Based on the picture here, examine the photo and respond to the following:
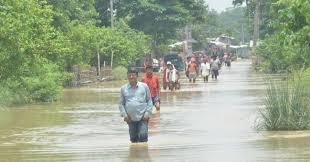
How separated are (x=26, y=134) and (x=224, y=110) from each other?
25.1 feet

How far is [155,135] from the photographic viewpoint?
53.1ft

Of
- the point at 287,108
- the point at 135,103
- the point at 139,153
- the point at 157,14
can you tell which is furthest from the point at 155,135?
the point at 157,14

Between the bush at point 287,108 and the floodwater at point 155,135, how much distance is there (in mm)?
323

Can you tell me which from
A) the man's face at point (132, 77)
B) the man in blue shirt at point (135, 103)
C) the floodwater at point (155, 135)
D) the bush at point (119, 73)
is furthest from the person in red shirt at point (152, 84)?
the bush at point (119, 73)

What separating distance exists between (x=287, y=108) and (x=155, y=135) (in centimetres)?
283

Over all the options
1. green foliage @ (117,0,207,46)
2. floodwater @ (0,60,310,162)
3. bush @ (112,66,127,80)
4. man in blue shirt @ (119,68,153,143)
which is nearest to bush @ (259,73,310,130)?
floodwater @ (0,60,310,162)

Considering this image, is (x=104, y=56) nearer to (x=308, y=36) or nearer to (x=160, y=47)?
(x=160, y=47)

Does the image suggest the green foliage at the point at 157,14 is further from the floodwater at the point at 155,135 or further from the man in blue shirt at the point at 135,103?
the man in blue shirt at the point at 135,103

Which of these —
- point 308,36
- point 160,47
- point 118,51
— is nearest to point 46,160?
point 308,36

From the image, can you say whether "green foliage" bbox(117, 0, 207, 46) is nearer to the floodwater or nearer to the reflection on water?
the floodwater

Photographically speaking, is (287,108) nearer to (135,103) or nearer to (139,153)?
(135,103)

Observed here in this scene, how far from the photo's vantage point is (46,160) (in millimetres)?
12258

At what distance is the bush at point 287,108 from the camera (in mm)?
15664

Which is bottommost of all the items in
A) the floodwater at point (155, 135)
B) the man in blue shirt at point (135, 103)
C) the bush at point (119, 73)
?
the floodwater at point (155, 135)
